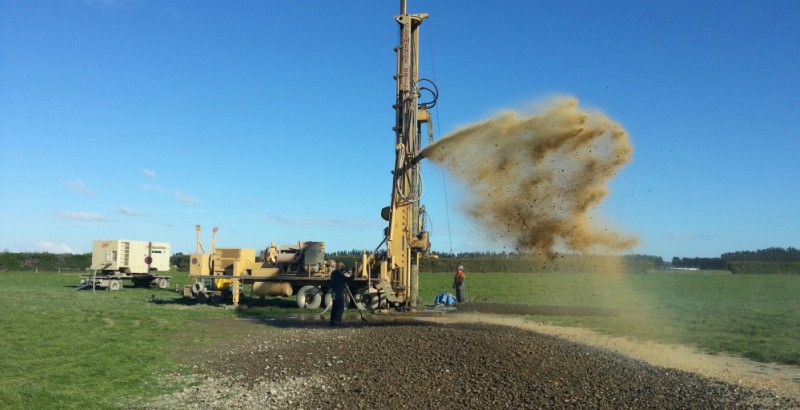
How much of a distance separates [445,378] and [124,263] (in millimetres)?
33774

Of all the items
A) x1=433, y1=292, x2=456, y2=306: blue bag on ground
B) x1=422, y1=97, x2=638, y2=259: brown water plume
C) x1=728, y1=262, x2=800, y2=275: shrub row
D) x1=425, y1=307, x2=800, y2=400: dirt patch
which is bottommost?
x1=425, y1=307, x2=800, y2=400: dirt patch

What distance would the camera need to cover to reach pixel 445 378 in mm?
8859

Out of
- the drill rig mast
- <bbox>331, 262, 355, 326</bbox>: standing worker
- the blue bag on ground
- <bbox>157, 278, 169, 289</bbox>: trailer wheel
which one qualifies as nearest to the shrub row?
the blue bag on ground

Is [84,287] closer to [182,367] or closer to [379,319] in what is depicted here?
[379,319]

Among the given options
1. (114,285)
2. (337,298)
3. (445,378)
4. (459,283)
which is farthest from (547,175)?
(114,285)

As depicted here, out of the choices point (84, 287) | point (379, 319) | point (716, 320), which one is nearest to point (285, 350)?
point (379, 319)

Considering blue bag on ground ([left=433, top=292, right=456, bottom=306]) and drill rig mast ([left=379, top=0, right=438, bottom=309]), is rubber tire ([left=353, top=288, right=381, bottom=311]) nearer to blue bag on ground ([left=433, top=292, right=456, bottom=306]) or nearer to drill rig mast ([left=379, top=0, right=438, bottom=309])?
drill rig mast ([left=379, top=0, right=438, bottom=309])

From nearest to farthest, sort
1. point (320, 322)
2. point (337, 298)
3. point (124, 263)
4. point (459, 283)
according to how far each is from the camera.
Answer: point (337, 298)
point (320, 322)
point (459, 283)
point (124, 263)

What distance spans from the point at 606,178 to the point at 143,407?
1125cm

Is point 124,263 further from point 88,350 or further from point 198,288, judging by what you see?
point 88,350

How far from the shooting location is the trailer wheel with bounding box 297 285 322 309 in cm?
2247

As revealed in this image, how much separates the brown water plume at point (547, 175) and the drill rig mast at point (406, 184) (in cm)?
362

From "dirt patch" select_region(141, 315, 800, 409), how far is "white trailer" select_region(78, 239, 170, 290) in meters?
27.7

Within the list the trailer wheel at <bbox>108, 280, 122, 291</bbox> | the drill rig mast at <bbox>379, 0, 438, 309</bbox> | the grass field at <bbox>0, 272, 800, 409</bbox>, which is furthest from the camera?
the trailer wheel at <bbox>108, 280, 122, 291</bbox>
